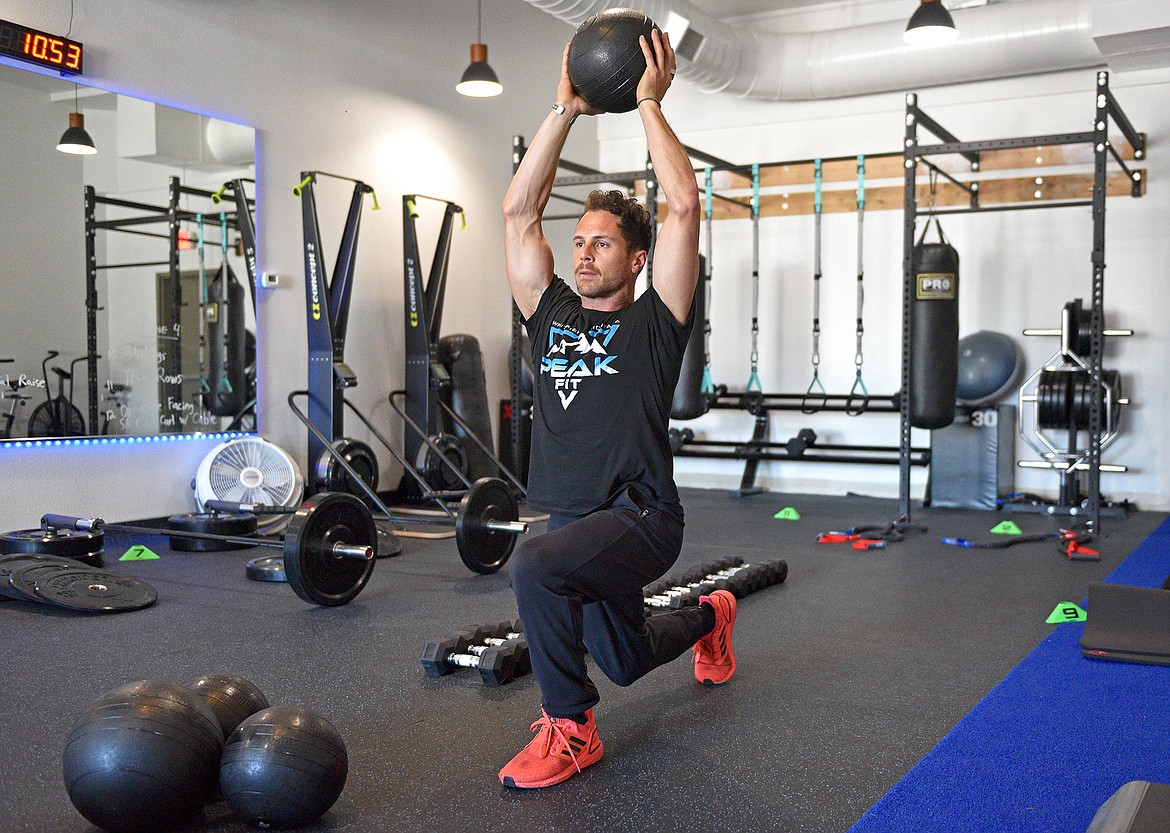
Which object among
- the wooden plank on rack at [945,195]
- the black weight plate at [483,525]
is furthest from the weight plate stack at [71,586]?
the wooden plank on rack at [945,195]

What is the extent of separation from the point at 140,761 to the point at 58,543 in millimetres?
2923

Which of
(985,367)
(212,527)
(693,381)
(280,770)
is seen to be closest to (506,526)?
(212,527)

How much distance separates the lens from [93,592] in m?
3.73

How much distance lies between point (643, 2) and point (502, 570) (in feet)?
11.8

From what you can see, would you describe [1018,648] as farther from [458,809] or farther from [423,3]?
[423,3]

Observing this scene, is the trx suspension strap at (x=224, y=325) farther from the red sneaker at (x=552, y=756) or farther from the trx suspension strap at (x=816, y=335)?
the red sneaker at (x=552, y=756)

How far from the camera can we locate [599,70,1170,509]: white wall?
681 centimetres

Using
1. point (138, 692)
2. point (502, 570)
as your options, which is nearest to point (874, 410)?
point (502, 570)

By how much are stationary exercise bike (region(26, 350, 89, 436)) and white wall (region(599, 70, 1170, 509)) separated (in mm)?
4755

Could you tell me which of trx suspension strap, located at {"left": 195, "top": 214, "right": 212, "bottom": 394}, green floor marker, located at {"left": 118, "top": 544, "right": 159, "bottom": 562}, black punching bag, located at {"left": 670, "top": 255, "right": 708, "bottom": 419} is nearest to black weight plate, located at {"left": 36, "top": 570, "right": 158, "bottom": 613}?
green floor marker, located at {"left": 118, "top": 544, "right": 159, "bottom": 562}

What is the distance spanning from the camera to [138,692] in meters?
1.83

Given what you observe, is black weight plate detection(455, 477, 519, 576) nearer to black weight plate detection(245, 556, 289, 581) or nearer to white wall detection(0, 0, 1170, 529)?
black weight plate detection(245, 556, 289, 581)

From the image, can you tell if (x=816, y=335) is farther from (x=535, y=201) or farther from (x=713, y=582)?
(x=535, y=201)

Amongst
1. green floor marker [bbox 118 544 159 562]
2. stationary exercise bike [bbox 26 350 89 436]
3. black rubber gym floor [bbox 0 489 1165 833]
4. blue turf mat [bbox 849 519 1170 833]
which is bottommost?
black rubber gym floor [bbox 0 489 1165 833]
